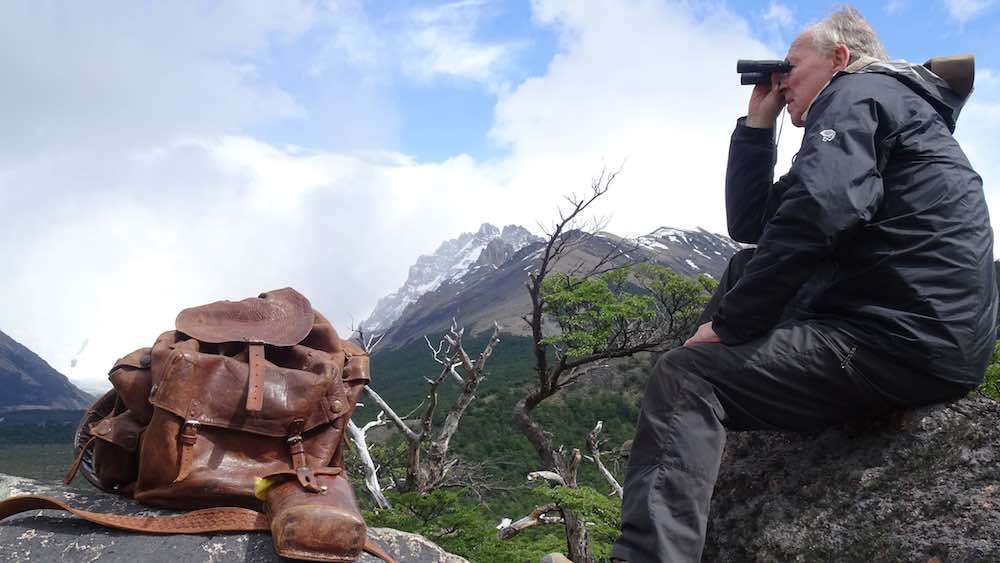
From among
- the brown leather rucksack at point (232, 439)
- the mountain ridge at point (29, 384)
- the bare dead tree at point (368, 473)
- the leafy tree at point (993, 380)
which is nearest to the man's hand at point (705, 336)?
the brown leather rucksack at point (232, 439)

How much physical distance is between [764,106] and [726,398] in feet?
4.82

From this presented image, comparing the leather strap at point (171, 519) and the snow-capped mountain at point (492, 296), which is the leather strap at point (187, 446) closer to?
the leather strap at point (171, 519)

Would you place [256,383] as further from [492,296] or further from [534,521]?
[492,296]

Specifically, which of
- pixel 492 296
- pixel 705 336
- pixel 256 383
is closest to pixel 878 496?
pixel 705 336

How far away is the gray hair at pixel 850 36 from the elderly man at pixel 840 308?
0.23 meters

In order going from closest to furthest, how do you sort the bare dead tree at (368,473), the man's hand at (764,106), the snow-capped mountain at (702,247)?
the man's hand at (764,106), the bare dead tree at (368,473), the snow-capped mountain at (702,247)

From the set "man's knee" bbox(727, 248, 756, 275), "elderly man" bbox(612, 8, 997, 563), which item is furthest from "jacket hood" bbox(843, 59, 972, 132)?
"man's knee" bbox(727, 248, 756, 275)

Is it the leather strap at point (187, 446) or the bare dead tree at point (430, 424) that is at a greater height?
the leather strap at point (187, 446)

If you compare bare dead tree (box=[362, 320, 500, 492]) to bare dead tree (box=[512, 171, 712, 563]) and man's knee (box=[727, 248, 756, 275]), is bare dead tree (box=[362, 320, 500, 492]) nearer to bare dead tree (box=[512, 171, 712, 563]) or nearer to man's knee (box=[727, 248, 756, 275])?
bare dead tree (box=[512, 171, 712, 563])

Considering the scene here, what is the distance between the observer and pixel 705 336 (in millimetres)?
2889

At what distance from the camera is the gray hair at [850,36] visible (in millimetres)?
3102

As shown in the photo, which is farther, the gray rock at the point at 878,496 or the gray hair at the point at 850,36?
the gray hair at the point at 850,36

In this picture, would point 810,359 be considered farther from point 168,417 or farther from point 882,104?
point 168,417

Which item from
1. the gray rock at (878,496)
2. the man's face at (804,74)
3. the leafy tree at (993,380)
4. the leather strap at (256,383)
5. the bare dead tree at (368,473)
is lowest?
the bare dead tree at (368,473)
